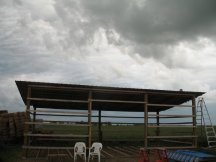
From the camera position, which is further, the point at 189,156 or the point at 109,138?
the point at 109,138

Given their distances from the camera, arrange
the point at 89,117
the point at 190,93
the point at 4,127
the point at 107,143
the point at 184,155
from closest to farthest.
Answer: the point at 184,155
the point at 89,117
the point at 190,93
the point at 4,127
the point at 107,143

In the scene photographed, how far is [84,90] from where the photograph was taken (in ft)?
41.1

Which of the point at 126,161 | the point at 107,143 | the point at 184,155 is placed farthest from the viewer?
the point at 107,143

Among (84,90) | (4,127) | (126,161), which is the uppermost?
(84,90)

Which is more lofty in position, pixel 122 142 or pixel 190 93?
pixel 190 93

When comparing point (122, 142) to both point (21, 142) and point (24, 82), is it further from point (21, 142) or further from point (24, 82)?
point (24, 82)

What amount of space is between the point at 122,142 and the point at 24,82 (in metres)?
11.1

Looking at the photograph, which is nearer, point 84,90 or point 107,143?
point 84,90

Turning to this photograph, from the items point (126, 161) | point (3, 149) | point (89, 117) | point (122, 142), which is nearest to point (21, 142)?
point (3, 149)

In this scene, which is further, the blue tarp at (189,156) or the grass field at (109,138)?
the grass field at (109,138)

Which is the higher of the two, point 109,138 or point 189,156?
point 189,156

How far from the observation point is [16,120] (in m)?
19.2

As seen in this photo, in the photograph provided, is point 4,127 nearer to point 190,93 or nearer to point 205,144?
point 190,93

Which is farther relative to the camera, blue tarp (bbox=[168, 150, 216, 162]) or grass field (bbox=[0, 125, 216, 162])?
grass field (bbox=[0, 125, 216, 162])
